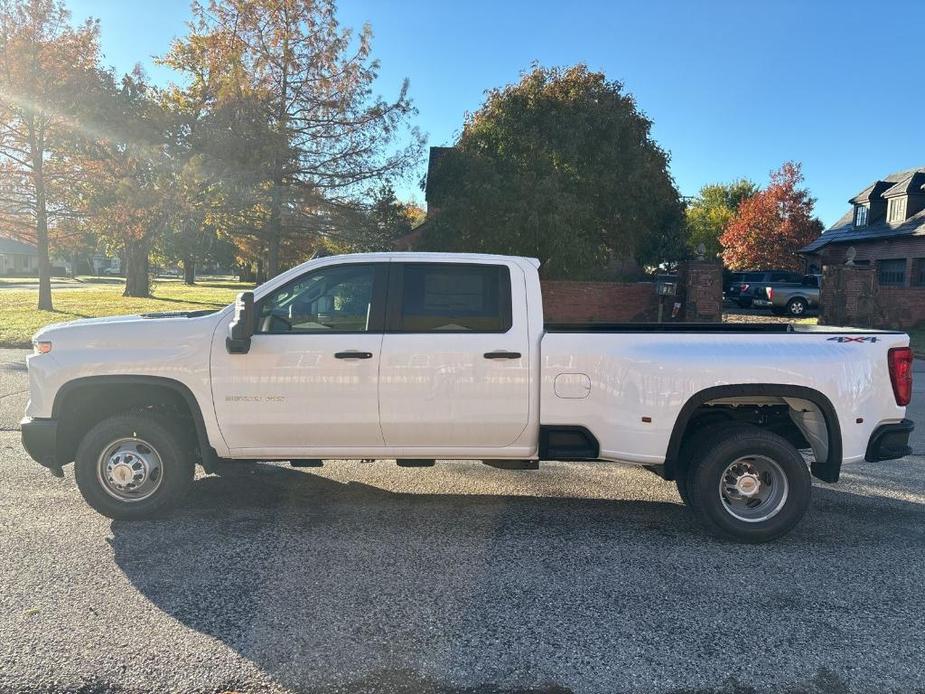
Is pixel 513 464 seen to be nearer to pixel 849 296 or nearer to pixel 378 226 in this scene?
pixel 378 226

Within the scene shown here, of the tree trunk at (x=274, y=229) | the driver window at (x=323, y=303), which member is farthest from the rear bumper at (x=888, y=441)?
the tree trunk at (x=274, y=229)

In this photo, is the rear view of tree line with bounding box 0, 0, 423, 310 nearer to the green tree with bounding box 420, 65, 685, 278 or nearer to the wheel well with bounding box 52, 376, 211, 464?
the green tree with bounding box 420, 65, 685, 278

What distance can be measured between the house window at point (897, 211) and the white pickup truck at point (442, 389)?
2991 centimetres

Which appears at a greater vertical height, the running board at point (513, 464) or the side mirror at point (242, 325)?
the side mirror at point (242, 325)

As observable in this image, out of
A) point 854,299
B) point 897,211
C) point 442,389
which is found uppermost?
point 897,211

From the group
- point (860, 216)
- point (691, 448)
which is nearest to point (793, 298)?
point (860, 216)

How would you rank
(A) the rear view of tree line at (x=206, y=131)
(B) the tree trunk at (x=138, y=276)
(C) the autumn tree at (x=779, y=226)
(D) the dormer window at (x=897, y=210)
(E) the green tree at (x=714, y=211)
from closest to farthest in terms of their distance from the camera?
(A) the rear view of tree line at (x=206, y=131), (D) the dormer window at (x=897, y=210), (B) the tree trunk at (x=138, y=276), (C) the autumn tree at (x=779, y=226), (E) the green tree at (x=714, y=211)

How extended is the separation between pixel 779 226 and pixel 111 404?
4083 centimetres

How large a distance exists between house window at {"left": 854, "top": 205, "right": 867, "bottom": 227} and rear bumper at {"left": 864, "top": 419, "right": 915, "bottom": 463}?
3198 cm

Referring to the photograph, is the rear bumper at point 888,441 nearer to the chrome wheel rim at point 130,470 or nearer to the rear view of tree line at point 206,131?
the chrome wheel rim at point 130,470

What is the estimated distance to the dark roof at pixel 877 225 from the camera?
90.9 ft

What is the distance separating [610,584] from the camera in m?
3.89

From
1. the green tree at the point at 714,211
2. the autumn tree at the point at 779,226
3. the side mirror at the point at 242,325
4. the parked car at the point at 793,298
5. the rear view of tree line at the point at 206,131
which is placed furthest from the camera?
the green tree at the point at 714,211

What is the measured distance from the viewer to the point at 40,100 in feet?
60.7
